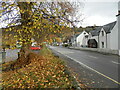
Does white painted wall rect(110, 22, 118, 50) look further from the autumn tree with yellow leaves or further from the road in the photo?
the autumn tree with yellow leaves

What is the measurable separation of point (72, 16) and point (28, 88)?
5.66m

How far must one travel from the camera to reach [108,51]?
20125mm

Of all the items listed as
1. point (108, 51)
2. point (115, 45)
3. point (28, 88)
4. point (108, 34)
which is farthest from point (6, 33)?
point (108, 34)

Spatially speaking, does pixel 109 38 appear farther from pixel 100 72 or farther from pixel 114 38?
pixel 100 72

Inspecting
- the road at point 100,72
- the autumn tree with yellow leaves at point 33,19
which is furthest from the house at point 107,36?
the autumn tree with yellow leaves at point 33,19

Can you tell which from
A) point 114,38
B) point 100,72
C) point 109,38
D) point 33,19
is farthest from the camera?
point 109,38

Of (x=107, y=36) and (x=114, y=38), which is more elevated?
(x=107, y=36)

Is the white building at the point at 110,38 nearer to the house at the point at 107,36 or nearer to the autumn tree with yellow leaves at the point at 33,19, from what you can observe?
the house at the point at 107,36

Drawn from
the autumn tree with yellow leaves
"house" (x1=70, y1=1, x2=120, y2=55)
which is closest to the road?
the autumn tree with yellow leaves

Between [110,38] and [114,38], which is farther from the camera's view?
[110,38]

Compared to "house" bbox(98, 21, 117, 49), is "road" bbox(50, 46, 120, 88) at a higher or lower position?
lower

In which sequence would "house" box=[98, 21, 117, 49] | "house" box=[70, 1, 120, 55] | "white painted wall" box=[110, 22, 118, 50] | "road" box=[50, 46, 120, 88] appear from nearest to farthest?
"road" box=[50, 46, 120, 88], "house" box=[70, 1, 120, 55], "white painted wall" box=[110, 22, 118, 50], "house" box=[98, 21, 117, 49]

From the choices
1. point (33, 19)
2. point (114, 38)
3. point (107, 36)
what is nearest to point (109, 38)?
point (107, 36)

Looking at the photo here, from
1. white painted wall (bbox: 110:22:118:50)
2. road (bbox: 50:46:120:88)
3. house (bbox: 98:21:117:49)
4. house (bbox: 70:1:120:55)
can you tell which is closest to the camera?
road (bbox: 50:46:120:88)
